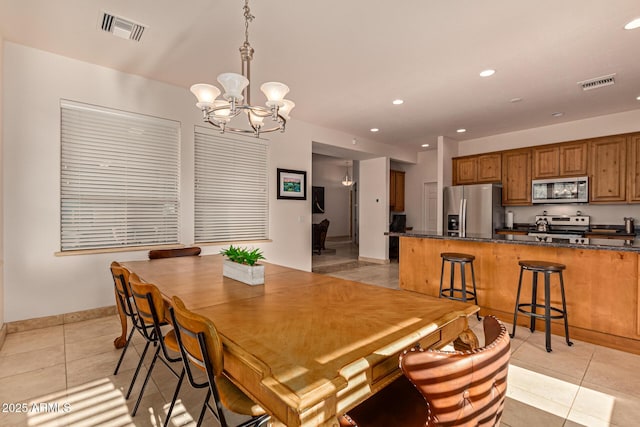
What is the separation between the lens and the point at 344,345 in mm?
1081

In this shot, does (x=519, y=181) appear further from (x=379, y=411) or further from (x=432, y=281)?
(x=379, y=411)

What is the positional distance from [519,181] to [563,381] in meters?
4.59

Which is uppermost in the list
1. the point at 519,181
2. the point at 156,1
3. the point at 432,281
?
the point at 156,1

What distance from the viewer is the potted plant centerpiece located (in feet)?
6.57

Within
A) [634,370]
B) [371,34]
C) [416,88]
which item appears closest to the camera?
[634,370]

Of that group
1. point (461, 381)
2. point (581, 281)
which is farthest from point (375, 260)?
point (461, 381)

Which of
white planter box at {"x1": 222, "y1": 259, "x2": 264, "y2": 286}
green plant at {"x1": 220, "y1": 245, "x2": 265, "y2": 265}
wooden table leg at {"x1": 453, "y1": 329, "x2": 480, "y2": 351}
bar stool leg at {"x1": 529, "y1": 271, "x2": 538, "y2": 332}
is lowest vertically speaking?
bar stool leg at {"x1": 529, "y1": 271, "x2": 538, "y2": 332}

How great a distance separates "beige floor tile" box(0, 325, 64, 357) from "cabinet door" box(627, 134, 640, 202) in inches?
294

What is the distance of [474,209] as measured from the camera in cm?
603

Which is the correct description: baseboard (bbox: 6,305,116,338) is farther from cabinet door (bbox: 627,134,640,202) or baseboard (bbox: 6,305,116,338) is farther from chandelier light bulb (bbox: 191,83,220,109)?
cabinet door (bbox: 627,134,640,202)

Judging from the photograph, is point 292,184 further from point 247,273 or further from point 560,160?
point 560,160

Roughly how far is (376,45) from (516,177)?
4440 millimetres

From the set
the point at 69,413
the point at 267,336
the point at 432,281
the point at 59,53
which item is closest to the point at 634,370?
the point at 432,281

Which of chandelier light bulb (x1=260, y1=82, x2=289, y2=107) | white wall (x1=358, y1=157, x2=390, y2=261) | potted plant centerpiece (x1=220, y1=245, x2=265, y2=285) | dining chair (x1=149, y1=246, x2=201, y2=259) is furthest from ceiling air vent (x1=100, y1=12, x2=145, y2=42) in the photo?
white wall (x1=358, y1=157, x2=390, y2=261)
